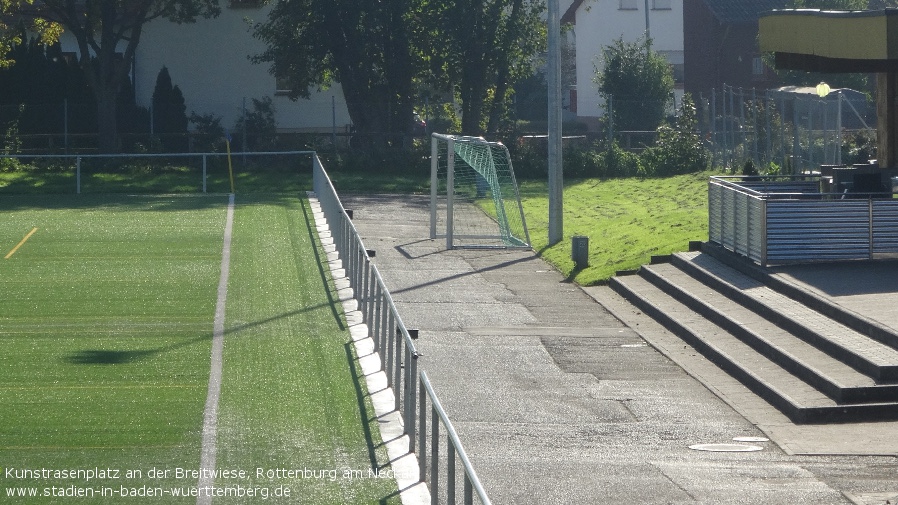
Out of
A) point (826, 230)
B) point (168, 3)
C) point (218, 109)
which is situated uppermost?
point (168, 3)

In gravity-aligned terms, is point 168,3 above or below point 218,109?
above

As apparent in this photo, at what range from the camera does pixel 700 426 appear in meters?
11.4

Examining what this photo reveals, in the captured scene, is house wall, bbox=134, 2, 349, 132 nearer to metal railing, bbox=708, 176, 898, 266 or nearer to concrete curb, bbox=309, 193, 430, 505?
concrete curb, bbox=309, 193, 430, 505

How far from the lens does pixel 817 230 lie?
55.0 ft

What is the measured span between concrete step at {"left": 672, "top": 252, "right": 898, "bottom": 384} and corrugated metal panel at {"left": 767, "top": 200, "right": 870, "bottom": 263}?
0.69m


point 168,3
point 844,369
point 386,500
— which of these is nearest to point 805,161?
point 844,369

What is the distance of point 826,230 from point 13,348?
10.7m

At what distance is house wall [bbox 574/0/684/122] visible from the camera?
65.1 m

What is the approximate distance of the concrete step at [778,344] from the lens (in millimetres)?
11500

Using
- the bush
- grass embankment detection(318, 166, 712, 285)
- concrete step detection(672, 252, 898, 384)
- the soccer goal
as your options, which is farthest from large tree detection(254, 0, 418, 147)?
concrete step detection(672, 252, 898, 384)

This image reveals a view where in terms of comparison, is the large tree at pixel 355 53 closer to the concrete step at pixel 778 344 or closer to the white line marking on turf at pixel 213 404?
the white line marking on turf at pixel 213 404

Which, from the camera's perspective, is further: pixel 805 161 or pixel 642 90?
pixel 642 90

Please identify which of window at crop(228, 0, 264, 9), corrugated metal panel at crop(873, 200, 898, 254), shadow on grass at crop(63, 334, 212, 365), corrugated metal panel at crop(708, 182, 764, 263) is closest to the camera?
shadow on grass at crop(63, 334, 212, 365)

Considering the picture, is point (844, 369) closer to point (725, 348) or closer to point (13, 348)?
point (725, 348)
